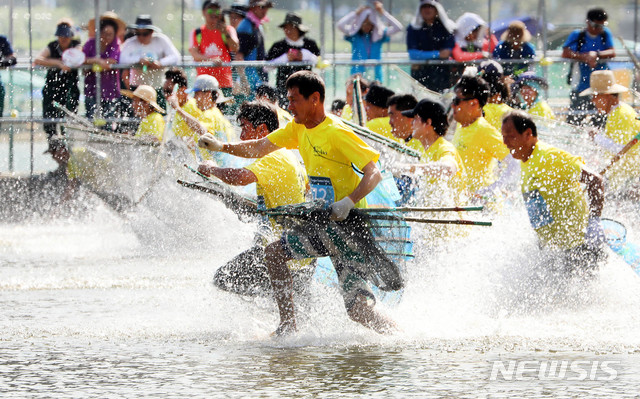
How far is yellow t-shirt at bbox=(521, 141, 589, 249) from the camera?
7.52 metres

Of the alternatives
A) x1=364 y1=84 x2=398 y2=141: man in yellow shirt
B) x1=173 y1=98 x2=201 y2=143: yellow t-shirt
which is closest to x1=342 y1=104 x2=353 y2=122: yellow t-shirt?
x1=364 y1=84 x2=398 y2=141: man in yellow shirt

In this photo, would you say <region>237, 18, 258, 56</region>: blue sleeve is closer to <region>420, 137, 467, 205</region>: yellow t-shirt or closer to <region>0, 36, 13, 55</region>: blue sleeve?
<region>0, 36, 13, 55</region>: blue sleeve

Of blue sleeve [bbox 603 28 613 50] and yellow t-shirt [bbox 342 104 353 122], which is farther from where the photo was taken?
blue sleeve [bbox 603 28 613 50]

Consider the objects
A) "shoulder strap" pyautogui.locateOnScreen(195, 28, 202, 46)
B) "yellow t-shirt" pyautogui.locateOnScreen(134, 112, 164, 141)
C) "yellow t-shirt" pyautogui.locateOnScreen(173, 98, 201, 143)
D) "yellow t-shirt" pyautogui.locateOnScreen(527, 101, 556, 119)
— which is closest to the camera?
"yellow t-shirt" pyautogui.locateOnScreen(527, 101, 556, 119)

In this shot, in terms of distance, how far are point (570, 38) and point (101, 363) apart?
7858 mm

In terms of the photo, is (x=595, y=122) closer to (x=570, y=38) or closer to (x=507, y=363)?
(x=570, y=38)

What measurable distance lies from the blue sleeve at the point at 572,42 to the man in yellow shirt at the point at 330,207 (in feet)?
20.6

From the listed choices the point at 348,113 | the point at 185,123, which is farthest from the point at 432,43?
the point at 185,123

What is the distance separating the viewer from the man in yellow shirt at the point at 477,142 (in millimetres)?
9164

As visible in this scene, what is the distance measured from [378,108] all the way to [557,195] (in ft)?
11.8

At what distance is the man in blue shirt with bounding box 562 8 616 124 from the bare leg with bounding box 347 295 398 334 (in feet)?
20.1

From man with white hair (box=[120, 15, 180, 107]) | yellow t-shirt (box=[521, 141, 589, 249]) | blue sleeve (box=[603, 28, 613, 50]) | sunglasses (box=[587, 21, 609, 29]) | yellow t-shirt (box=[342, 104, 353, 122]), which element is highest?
sunglasses (box=[587, 21, 609, 29])

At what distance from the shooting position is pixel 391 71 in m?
A: 12.5

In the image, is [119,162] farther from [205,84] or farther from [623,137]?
[623,137]
